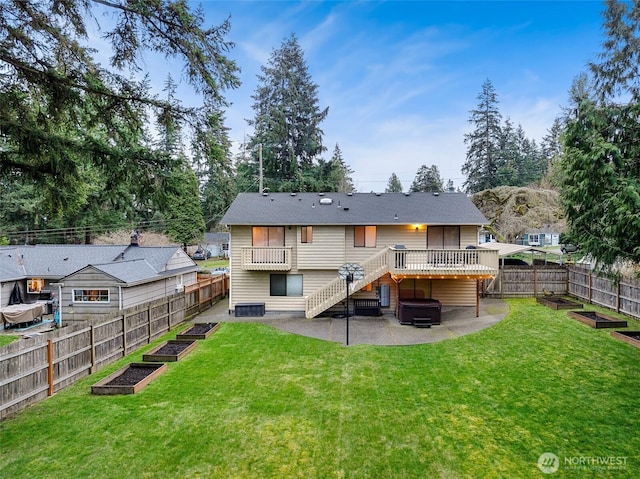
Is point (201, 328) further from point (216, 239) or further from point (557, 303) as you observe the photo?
point (216, 239)

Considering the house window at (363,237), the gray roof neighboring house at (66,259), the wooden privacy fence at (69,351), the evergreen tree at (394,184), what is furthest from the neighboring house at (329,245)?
the evergreen tree at (394,184)

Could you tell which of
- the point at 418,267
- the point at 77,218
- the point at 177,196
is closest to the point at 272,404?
the point at 177,196

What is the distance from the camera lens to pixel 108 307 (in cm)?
1397

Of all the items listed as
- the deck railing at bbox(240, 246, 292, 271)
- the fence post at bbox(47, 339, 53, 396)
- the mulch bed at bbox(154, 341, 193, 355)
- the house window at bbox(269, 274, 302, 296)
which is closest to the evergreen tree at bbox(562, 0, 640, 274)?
the deck railing at bbox(240, 246, 292, 271)

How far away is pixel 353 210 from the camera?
1526cm

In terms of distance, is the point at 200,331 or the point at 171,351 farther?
the point at 200,331

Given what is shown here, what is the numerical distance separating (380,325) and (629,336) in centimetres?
750

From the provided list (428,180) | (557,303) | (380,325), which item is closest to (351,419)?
(380,325)

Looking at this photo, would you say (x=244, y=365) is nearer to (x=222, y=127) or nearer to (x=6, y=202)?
(x=222, y=127)

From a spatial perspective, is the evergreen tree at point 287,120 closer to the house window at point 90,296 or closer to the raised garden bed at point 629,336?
the house window at point 90,296

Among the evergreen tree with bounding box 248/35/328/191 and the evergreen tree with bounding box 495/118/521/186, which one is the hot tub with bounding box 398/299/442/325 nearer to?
the evergreen tree with bounding box 248/35/328/191

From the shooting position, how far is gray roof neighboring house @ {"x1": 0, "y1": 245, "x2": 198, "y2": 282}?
16969 mm

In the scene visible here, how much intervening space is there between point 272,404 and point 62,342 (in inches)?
196

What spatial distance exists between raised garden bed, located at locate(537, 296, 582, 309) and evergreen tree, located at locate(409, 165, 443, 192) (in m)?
36.7
